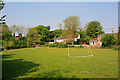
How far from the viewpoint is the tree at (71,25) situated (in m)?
48.6

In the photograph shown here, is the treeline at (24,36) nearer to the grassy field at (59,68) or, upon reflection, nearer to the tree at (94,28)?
the grassy field at (59,68)

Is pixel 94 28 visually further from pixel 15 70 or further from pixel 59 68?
pixel 15 70

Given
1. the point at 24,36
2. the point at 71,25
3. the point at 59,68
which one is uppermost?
the point at 71,25

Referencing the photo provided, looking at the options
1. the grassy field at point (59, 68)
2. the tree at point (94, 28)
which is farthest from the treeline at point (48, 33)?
the grassy field at point (59, 68)

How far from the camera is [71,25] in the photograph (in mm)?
49031

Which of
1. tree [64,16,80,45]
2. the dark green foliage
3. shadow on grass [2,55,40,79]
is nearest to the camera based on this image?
shadow on grass [2,55,40,79]

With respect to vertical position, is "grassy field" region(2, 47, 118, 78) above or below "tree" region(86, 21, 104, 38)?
below

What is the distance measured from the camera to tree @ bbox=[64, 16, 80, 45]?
48562mm

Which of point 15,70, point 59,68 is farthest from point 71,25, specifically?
point 15,70

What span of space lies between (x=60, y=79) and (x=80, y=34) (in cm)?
6320

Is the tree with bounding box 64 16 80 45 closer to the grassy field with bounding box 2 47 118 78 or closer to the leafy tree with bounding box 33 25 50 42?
the leafy tree with bounding box 33 25 50 42

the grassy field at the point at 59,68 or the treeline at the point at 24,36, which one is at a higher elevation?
the treeline at the point at 24,36

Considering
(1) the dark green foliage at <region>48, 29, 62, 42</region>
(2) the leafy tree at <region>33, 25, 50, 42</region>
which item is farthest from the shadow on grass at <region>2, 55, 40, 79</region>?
(1) the dark green foliage at <region>48, 29, 62, 42</region>

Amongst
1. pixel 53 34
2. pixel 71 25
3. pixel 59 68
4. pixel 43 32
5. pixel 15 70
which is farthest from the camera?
pixel 53 34
